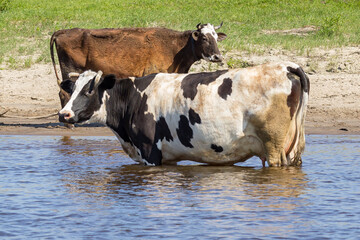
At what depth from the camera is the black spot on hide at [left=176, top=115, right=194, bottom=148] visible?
9.33 meters

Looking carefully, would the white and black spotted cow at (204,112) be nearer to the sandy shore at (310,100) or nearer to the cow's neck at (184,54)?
the sandy shore at (310,100)

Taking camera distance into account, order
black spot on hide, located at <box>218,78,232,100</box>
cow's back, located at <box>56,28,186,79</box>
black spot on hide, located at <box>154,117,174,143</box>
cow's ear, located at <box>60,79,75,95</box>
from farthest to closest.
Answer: cow's back, located at <box>56,28,186,79</box> → cow's ear, located at <box>60,79,75,95</box> → black spot on hide, located at <box>154,117,174,143</box> → black spot on hide, located at <box>218,78,232,100</box>

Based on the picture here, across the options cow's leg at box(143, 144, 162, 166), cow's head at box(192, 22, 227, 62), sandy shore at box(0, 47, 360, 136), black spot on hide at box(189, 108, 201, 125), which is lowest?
sandy shore at box(0, 47, 360, 136)

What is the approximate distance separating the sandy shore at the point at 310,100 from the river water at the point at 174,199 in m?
3.17

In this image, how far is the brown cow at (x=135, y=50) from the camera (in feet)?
49.2

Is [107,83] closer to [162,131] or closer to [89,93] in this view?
[89,93]

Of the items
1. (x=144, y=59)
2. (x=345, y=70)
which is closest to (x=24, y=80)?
(x=144, y=59)

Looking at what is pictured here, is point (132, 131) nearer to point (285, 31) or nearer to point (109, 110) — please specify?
point (109, 110)

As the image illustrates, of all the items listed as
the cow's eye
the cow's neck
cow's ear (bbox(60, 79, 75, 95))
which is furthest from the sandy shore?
the cow's eye

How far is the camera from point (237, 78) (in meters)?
9.14

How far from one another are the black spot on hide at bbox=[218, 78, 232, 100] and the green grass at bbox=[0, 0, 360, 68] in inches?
419

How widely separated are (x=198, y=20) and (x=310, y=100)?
10994 millimetres

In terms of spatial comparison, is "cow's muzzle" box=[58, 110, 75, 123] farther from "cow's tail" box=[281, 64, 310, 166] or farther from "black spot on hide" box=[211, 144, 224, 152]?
"cow's tail" box=[281, 64, 310, 166]

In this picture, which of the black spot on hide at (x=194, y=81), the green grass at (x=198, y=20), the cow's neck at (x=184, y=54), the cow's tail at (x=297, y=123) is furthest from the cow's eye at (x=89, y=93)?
the green grass at (x=198, y=20)
